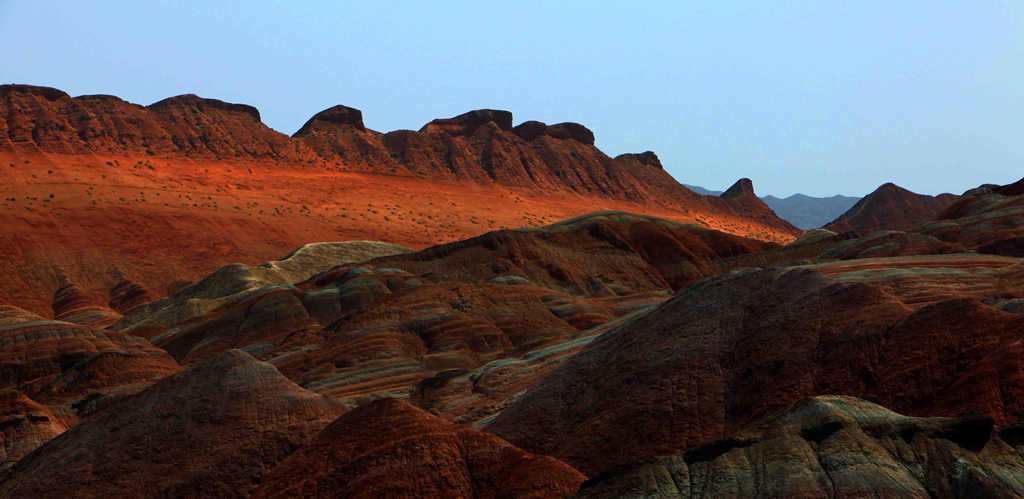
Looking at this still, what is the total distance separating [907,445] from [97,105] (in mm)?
104149

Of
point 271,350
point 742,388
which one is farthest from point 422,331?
point 742,388

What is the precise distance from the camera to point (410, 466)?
11242 mm

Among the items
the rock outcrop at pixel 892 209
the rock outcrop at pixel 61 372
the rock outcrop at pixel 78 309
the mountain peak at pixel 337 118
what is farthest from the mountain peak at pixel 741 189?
the rock outcrop at pixel 61 372

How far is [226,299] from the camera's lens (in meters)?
43.4

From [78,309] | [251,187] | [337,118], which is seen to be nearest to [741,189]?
[337,118]

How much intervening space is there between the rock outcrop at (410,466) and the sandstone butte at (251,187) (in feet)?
154

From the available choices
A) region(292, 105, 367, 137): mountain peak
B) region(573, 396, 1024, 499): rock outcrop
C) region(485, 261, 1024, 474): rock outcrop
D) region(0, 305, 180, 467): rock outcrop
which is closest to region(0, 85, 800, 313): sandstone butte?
region(292, 105, 367, 137): mountain peak

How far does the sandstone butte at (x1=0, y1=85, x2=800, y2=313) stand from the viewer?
61000 mm

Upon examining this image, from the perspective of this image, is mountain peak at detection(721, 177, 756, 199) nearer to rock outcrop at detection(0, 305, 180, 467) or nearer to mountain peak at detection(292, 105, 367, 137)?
mountain peak at detection(292, 105, 367, 137)

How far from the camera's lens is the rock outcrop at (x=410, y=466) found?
10953mm

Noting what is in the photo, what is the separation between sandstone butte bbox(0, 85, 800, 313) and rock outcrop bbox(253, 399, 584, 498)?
46885 millimetres

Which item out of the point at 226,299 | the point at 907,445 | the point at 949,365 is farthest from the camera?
the point at 226,299

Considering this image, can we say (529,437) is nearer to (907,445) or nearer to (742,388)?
(742,388)

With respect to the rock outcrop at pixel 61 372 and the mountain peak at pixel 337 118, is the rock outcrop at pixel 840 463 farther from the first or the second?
the mountain peak at pixel 337 118
